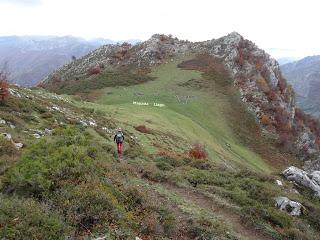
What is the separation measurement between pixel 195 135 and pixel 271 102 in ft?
101

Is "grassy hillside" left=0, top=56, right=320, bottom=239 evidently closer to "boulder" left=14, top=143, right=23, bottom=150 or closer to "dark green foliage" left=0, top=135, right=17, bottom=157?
"dark green foliage" left=0, top=135, right=17, bottom=157

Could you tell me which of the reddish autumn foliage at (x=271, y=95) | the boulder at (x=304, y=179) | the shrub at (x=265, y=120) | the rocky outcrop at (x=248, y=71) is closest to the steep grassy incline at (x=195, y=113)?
the shrub at (x=265, y=120)

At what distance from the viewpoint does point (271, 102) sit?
244 feet

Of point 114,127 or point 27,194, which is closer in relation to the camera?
point 27,194

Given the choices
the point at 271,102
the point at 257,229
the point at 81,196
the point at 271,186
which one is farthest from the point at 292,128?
the point at 81,196

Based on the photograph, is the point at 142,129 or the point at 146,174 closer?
the point at 146,174

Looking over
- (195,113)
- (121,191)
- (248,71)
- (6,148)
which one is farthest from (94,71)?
(121,191)

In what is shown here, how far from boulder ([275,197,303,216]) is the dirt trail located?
3.16 metres

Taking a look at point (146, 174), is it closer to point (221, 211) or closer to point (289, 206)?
point (221, 211)

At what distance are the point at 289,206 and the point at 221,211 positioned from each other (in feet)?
13.5

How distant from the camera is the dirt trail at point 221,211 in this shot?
1694 cm

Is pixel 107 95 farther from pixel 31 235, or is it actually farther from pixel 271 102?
pixel 31 235

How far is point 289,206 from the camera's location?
19969 millimetres

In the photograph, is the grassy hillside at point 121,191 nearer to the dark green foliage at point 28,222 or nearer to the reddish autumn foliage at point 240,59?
the dark green foliage at point 28,222
